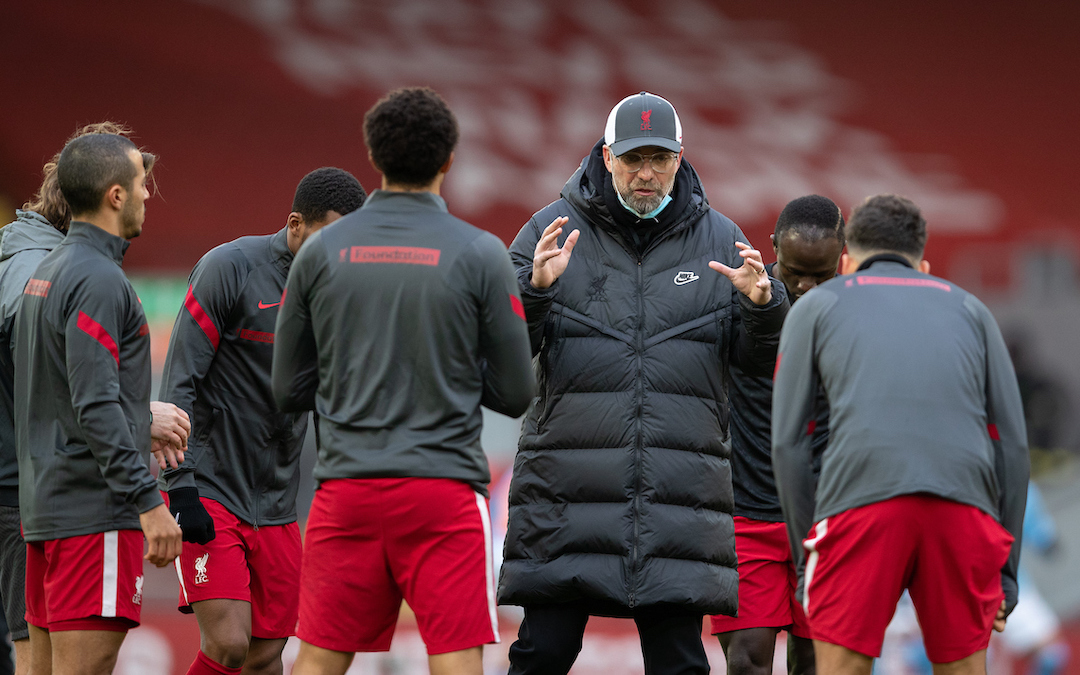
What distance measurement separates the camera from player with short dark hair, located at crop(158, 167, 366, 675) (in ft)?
13.9

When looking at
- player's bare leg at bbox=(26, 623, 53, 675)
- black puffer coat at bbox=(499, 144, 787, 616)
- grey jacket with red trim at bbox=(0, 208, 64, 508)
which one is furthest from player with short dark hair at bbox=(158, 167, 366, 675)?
black puffer coat at bbox=(499, 144, 787, 616)

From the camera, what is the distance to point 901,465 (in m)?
3.07

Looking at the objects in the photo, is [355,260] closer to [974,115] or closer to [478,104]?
[478,104]

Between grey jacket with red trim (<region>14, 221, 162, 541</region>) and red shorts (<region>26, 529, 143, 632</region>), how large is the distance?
1.5 inches

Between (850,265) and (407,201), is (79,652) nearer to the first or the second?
(407,201)

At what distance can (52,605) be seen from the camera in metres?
3.43

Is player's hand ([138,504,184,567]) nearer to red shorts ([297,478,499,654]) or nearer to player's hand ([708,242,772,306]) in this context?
red shorts ([297,478,499,654])

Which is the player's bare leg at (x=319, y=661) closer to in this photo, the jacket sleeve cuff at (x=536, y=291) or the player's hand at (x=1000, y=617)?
the jacket sleeve cuff at (x=536, y=291)

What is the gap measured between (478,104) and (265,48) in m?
1.46

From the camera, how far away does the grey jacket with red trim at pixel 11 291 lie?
12.9 feet

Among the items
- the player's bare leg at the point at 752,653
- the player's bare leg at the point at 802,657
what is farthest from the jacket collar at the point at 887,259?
the player's bare leg at the point at 802,657

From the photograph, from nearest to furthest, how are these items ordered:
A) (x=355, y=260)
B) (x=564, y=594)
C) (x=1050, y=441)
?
(x=355, y=260)
(x=564, y=594)
(x=1050, y=441)

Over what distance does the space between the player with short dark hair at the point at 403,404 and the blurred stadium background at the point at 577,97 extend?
5191 mm

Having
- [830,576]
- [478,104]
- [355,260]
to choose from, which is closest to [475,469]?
[355,260]
